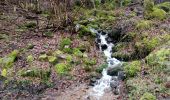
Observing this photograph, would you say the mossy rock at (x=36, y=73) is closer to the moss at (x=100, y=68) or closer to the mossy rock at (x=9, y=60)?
the mossy rock at (x=9, y=60)

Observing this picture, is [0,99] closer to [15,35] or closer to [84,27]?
[15,35]

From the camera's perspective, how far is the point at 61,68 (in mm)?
12367

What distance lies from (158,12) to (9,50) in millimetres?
9928

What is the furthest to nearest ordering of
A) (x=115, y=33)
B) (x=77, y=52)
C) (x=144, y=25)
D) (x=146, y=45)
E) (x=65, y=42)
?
1. (x=115, y=33)
2. (x=144, y=25)
3. (x=65, y=42)
4. (x=77, y=52)
5. (x=146, y=45)

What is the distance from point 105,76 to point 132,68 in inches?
52.9

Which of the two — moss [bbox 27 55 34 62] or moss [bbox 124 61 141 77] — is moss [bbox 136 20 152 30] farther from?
moss [bbox 27 55 34 62]

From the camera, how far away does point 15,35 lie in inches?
637

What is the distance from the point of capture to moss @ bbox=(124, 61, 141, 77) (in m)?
11.5

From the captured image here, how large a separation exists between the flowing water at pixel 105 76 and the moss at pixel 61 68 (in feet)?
4.78

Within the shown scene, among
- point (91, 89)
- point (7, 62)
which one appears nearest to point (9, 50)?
Result: point (7, 62)

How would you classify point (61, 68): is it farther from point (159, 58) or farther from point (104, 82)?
point (159, 58)

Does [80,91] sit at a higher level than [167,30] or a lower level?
lower

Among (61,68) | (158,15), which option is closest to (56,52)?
(61,68)

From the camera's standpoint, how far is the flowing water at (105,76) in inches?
443
